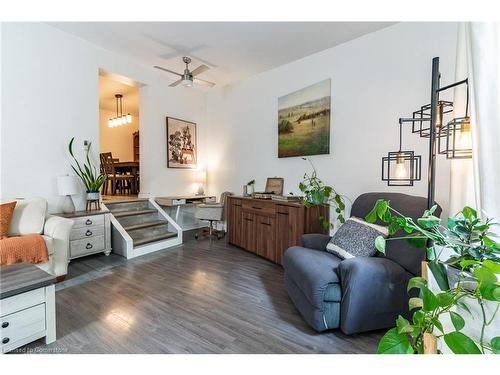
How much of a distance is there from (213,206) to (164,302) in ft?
7.21

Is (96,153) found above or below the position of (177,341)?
above

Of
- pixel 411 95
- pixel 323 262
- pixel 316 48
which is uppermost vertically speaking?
pixel 316 48

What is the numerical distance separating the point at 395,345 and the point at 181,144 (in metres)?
4.73

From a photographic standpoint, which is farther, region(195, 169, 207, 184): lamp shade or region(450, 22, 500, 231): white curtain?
region(195, 169, 207, 184): lamp shade

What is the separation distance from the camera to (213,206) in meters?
4.24

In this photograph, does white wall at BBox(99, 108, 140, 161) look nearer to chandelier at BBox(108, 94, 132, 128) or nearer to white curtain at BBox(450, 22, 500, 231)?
chandelier at BBox(108, 94, 132, 128)

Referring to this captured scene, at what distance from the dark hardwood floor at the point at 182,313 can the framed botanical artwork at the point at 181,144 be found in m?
2.23

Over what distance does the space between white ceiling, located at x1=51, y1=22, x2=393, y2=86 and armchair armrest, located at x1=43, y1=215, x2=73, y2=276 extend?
249 centimetres

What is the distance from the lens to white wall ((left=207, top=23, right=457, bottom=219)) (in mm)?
2436

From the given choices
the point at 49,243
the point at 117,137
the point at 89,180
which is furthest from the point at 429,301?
the point at 117,137

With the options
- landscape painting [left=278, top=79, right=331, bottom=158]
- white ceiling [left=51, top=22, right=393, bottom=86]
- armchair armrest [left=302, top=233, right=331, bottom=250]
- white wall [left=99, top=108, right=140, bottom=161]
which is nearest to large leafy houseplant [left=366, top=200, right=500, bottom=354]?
armchair armrest [left=302, top=233, right=331, bottom=250]

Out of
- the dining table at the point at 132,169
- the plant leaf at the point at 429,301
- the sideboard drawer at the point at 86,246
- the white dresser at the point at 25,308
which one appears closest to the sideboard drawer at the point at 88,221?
the sideboard drawer at the point at 86,246
